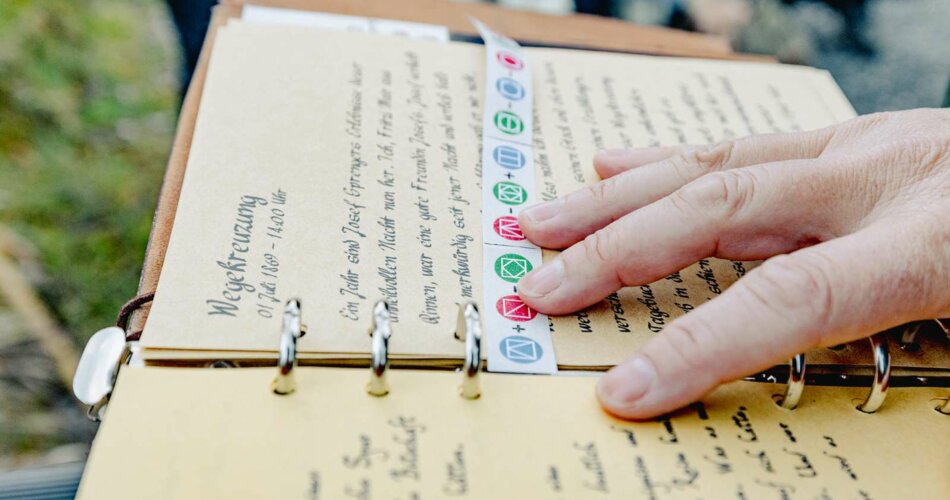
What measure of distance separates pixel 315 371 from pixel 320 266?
0.09 meters

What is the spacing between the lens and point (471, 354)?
1.51ft

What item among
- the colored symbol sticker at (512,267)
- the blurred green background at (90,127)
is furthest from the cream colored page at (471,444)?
the blurred green background at (90,127)

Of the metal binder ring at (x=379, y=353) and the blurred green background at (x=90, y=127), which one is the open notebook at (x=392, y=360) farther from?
the blurred green background at (x=90, y=127)

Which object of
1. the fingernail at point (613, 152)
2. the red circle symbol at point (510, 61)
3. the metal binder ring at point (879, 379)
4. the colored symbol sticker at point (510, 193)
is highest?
the red circle symbol at point (510, 61)

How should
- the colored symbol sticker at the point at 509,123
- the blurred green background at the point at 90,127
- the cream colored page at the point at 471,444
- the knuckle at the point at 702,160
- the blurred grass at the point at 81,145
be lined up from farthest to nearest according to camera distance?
the blurred grass at the point at 81,145, the blurred green background at the point at 90,127, the colored symbol sticker at the point at 509,123, the knuckle at the point at 702,160, the cream colored page at the point at 471,444

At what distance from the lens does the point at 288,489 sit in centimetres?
41

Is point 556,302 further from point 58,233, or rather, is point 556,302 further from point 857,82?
point 58,233

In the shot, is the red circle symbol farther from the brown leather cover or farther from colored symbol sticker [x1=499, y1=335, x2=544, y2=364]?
colored symbol sticker [x1=499, y1=335, x2=544, y2=364]

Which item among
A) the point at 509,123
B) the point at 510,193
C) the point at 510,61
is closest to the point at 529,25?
the point at 510,61

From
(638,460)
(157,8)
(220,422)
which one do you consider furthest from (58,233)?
(638,460)

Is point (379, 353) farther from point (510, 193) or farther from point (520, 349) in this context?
point (510, 193)

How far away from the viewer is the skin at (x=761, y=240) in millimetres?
472

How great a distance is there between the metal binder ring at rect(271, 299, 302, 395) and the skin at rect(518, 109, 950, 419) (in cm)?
16

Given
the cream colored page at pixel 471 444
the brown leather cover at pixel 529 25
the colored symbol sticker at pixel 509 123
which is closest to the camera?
the cream colored page at pixel 471 444
